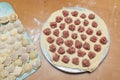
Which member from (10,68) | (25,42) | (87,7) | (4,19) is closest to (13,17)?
(4,19)

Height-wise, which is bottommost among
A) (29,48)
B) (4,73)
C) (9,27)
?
(4,73)

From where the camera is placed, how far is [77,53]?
110cm

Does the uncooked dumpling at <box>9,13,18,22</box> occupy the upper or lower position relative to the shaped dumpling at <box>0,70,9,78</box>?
upper

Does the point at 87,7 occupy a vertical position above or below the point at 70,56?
above

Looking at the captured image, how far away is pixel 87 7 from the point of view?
1.25 meters

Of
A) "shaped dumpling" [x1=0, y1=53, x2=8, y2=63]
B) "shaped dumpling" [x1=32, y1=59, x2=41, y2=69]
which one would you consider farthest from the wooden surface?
"shaped dumpling" [x1=0, y1=53, x2=8, y2=63]

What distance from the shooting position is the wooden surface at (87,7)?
1.08 meters

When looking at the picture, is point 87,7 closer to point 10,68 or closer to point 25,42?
point 25,42

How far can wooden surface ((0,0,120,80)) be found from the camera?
3.55ft

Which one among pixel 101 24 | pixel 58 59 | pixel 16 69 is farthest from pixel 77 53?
pixel 16 69

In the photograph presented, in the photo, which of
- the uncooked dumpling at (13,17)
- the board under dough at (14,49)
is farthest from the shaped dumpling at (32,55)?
the uncooked dumpling at (13,17)

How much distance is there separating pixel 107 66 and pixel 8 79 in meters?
0.50

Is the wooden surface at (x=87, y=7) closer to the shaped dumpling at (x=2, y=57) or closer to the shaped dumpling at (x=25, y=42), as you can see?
the shaped dumpling at (x=25, y=42)

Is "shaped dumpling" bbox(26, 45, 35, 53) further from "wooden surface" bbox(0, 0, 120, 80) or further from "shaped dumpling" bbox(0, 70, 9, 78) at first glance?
"shaped dumpling" bbox(0, 70, 9, 78)
